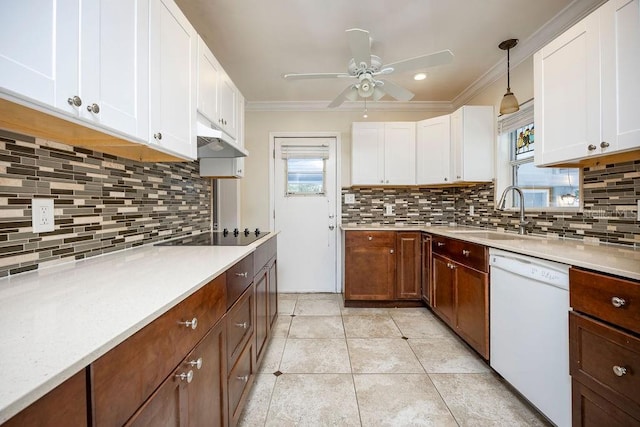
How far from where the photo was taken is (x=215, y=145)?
1.97 metres

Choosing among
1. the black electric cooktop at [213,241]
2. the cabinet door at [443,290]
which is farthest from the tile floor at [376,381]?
the black electric cooktop at [213,241]

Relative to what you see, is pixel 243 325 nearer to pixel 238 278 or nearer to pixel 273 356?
pixel 238 278

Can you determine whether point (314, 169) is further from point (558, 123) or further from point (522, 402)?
point (522, 402)

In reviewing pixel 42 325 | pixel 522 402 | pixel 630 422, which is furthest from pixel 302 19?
pixel 522 402

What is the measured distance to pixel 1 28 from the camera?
2.10 ft

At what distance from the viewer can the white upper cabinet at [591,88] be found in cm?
124

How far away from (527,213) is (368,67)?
179cm

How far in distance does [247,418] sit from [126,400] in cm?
111

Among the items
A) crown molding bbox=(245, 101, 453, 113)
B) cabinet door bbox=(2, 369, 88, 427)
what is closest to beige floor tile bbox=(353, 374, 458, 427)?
cabinet door bbox=(2, 369, 88, 427)

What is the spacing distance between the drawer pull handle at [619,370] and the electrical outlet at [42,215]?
2.21 m

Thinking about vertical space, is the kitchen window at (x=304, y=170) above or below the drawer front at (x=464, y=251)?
above

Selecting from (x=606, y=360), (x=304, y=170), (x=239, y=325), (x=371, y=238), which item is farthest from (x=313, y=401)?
(x=304, y=170)

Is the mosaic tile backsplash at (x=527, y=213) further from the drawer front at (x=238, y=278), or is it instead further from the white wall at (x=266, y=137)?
the drawer front at (x=238, y=278)

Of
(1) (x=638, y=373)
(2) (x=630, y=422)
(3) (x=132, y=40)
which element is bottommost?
(2) (x=630, y=422)
